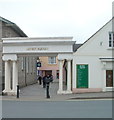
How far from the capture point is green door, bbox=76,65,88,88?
86.1 feet

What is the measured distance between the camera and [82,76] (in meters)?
26.3

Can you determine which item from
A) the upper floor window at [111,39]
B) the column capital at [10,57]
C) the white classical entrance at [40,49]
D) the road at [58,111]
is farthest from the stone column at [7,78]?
the road at [58,111]

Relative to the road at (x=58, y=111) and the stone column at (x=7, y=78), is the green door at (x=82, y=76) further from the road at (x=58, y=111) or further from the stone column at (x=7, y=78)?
the road at (x=58, y=111)

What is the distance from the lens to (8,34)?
32094mm

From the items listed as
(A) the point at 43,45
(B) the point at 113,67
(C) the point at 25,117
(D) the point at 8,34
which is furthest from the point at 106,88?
(C) the point at 25,117

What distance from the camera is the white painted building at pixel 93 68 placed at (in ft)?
86.2

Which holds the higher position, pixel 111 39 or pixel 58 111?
pixel 111 39

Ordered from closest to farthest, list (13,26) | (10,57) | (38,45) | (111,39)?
1. (38,45)
2. (10,57)
3. (111,39)
4. (13,26)

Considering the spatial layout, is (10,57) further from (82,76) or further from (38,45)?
(82,76)

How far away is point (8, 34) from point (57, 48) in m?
8.24

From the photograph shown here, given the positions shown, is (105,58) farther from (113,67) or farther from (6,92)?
(6,92)

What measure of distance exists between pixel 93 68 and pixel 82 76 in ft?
3.81

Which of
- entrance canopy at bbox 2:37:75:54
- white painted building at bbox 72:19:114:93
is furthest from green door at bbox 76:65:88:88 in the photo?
entrance canopy at bbox 2:37:75:54

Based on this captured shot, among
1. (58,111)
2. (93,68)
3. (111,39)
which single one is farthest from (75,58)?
(58,111)
